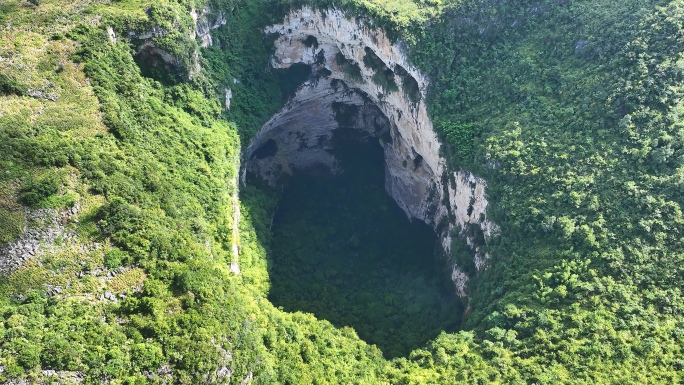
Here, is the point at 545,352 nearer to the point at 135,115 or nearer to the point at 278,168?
the point at 135,115

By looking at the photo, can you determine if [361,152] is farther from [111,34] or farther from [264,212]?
[111,34]

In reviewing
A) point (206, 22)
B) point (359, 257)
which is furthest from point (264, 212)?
point (206, 22)

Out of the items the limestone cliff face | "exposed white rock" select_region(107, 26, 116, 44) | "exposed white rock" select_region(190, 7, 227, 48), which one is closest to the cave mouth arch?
the limestone cliff face

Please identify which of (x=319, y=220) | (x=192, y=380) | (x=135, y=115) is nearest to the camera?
(x=192, y=380)

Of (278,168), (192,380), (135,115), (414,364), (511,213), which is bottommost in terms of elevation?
(192,380)

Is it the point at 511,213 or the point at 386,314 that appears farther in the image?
the point at 386,314

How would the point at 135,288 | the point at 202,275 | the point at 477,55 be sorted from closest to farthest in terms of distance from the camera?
the point at 135,288 → the point at 202,275 → the point at 477,55

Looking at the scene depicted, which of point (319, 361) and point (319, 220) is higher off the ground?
point (319, 220)

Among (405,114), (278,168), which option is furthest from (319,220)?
(405,114)
